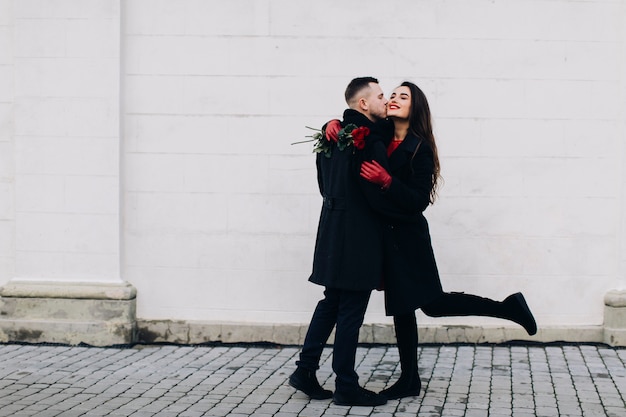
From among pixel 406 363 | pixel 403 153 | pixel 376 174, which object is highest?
pixel 403 153

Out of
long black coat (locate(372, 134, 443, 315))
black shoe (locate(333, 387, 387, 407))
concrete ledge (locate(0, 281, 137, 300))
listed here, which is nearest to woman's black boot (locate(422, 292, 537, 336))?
long black coat (locate(372, 134, 443, 315))

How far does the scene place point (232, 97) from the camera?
7617 millimetres

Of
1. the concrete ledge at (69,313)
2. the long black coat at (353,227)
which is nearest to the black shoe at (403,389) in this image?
the long black coat at (353,227)

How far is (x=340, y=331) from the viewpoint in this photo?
593 cm

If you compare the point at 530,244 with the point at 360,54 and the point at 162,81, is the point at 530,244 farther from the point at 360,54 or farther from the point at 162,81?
the point at 162,81

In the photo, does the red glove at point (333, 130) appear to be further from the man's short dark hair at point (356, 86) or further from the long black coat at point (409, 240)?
the long black coat at point (409, 240)

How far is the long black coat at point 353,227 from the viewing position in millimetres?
5824

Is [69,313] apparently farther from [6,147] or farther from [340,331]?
[340,331]

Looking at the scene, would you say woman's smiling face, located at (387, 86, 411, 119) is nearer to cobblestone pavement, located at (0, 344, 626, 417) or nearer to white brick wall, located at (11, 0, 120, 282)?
cobblestone pavement, located at (0, 344, 626, 417)

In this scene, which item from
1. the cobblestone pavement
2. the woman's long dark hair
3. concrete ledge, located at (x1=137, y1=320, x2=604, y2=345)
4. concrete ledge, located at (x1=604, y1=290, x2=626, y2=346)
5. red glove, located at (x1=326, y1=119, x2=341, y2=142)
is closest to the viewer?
the cobblestone pavement

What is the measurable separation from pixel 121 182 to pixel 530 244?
3.25 m

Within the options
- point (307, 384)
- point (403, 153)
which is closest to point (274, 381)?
point (307, 384)

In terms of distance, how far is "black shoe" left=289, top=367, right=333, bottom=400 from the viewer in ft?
19.5

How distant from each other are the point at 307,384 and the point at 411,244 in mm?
1071
